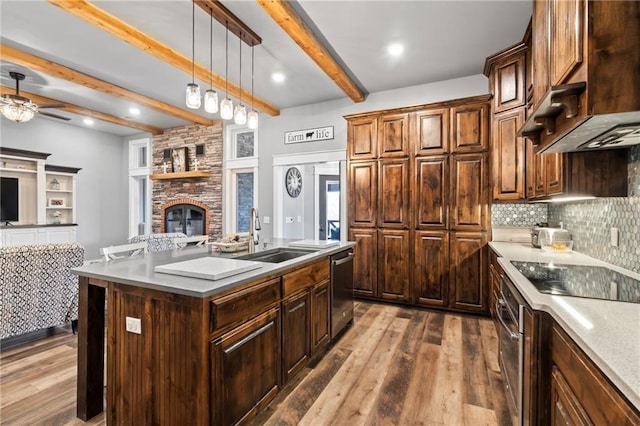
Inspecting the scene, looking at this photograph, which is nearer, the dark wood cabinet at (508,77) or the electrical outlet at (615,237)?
the electrical outlet at (615,237)

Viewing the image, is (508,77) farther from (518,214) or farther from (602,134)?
(602,134)

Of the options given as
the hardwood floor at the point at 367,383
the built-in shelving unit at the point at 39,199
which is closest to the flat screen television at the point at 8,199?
the built-in shelving unit at the point at 39,199

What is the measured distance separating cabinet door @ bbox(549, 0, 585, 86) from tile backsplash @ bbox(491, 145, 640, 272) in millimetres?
793

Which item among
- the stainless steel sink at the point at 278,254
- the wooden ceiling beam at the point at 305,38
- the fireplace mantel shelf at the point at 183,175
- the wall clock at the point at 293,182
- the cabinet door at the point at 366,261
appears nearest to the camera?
the wooden ceiling beam at the point at 305,38

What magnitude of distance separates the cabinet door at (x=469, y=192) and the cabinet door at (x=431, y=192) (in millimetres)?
92

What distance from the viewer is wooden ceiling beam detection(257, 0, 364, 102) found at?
2382 mm

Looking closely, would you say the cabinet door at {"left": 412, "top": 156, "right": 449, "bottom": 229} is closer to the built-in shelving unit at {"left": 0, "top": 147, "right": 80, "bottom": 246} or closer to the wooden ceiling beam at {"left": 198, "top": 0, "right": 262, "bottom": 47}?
the wooden ceiling beam at {"left": 198, "top": 0, "right": 262, "bottom": 47}

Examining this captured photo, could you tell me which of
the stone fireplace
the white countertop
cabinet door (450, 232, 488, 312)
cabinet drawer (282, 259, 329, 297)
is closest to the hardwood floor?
cabinet door (450, 232, 488, 312)

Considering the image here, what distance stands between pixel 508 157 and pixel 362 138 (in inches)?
71.6

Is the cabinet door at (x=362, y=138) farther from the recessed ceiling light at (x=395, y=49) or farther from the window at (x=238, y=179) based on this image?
the window at (x=238, y=179)

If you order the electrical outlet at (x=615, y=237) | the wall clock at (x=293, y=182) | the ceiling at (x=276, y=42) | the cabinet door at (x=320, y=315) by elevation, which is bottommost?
the cabinet door at (x=320, y=315)

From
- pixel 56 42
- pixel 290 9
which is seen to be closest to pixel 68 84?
pixel 56 42

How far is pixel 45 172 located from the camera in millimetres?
5660

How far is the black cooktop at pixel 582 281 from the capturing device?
1.35m
